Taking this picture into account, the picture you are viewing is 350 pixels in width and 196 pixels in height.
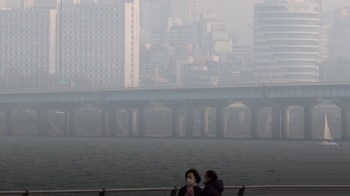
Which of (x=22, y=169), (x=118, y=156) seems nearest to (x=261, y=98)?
(x=118, y=156)

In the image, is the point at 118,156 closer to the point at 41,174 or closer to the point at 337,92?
the point at 41,174

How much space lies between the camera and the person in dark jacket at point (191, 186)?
1153 inches

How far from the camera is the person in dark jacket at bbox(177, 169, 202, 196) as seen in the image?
29281 millimetres

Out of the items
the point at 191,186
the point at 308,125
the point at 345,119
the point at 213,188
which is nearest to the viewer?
the point at 191,186

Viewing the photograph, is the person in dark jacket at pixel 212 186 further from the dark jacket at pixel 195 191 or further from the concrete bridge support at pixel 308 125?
the concrete bridge support at pixel 308 125

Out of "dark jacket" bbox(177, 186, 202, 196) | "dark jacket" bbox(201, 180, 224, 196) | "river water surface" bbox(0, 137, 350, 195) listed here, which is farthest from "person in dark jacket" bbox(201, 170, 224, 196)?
"river water surface" bbox(0, 137, 350, 195)

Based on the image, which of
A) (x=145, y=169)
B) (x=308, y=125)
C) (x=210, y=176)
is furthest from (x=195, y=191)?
(x=308, y=125)

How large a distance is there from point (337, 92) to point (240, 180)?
112 metres

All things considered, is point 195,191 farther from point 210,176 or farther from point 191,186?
point 210,176

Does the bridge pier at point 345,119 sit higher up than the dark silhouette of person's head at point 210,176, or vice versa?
the dark silhouette of person's head at point 210,176

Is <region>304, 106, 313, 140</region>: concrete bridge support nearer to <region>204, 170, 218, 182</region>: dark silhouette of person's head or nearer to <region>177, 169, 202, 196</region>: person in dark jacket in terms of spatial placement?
<region>204, 170, 218, 182</region>: dark silhouette of person's head

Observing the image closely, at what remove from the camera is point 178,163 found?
A: 10594cm

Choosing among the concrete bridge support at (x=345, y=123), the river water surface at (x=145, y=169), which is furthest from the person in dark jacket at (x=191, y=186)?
the concrete bridge support at (x=345, y=123)

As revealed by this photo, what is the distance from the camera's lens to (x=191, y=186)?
96.6ft
